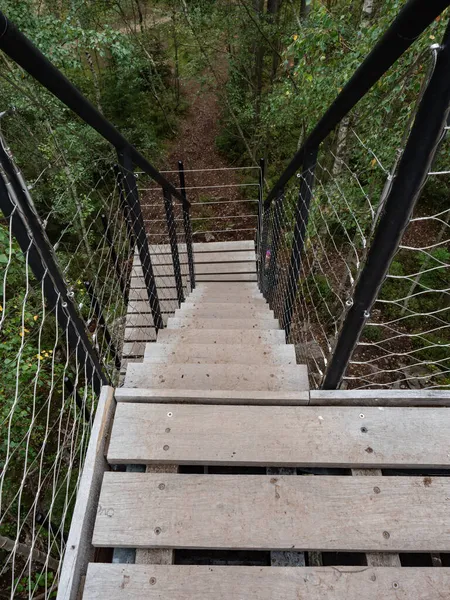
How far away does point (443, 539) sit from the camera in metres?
1.02

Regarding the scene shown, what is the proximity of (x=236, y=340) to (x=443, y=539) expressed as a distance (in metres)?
1.44

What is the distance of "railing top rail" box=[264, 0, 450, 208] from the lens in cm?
70

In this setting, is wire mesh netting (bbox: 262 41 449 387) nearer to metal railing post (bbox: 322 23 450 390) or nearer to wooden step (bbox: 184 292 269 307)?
metal railing post (bbox: 322 23 450 390)

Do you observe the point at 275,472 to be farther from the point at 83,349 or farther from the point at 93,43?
the point at 93,43

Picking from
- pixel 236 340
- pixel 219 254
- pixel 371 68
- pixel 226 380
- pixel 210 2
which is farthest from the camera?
pixel 210 2

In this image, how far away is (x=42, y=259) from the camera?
1.00m

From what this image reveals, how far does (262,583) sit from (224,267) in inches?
188

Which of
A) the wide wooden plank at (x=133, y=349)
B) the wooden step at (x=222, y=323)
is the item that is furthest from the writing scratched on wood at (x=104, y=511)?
the wide wooden plank at (x=133, y=349)

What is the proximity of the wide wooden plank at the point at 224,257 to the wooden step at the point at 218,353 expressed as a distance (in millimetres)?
3725

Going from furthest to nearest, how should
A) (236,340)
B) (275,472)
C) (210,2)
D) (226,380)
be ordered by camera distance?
(210,2)
(236,340)
(226,380)
(275,472)

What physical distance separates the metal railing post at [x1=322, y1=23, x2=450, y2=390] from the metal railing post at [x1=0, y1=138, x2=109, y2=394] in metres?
0.97

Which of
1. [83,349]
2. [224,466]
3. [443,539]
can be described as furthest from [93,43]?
[443,539]

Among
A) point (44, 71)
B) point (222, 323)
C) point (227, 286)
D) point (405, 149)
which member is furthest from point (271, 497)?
point (227, 286)

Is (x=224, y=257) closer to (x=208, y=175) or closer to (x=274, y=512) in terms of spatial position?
(x=274, y=512)
